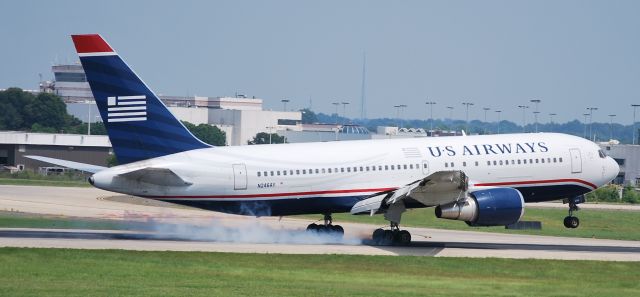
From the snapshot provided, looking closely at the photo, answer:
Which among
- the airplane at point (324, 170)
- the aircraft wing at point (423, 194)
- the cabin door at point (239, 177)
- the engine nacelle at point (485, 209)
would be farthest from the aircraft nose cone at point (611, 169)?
the cabin door at point (239, 177)

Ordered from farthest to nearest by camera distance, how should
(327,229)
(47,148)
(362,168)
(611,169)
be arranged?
(47,148) < (611,169) < (327,229) < (362,168)

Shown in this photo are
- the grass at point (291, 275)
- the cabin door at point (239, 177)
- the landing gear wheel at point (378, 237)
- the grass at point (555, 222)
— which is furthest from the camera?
the grass at point (555, 222)

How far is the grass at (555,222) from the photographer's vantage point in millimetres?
68150

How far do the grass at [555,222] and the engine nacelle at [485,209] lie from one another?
16728 millimetres

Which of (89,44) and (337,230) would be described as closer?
(89,44)

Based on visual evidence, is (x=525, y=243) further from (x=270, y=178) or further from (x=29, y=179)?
(x=29, y=179)

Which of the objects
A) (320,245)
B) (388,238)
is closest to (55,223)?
(320,245)

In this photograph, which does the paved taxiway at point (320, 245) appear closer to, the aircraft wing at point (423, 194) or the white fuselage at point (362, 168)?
the aircraft wing at point (423, 194)

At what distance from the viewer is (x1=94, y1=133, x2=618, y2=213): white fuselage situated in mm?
49938

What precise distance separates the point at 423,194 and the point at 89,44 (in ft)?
50.4

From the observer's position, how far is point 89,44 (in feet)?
160

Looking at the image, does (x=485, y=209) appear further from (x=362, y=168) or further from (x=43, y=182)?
(x=43, y=182)

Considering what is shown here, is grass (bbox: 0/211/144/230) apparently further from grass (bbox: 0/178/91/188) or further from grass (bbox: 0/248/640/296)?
grass (bbox: 0/178/91/188)

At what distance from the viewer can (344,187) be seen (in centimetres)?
5200
